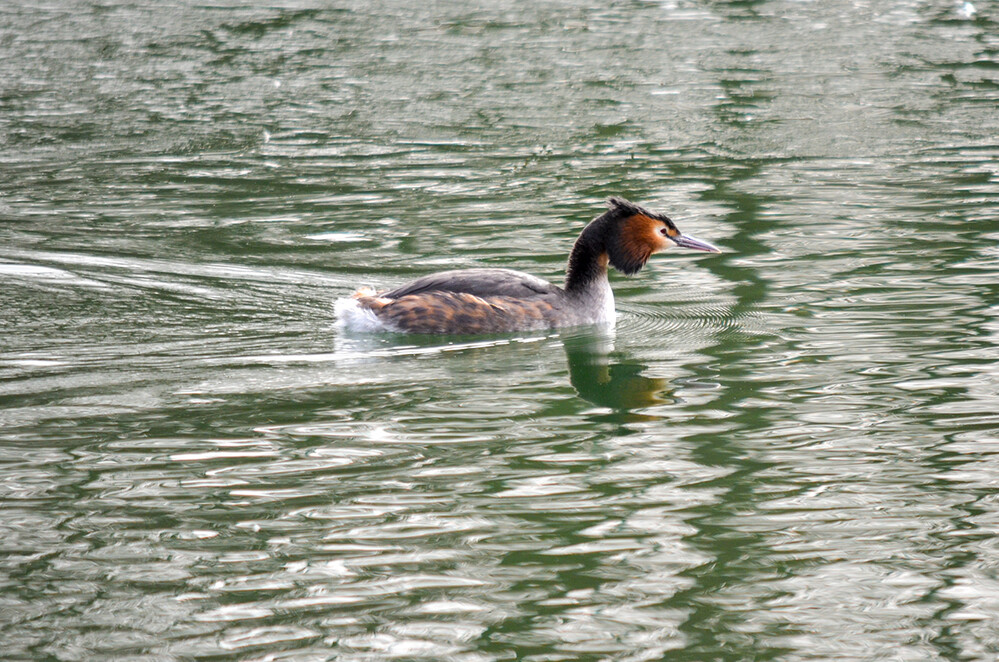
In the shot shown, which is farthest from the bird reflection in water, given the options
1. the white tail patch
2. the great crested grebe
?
the white tail patch

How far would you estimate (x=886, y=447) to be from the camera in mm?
6871

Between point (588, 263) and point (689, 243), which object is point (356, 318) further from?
point (689, 243)

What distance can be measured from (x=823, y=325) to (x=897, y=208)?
11.1 ft

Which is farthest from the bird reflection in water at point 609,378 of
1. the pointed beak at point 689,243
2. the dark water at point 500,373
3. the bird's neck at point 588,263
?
the pointed beak at point 689,243

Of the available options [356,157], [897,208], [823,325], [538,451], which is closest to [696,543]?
[538,451]

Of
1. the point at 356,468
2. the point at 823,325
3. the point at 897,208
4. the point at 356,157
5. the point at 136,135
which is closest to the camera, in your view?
the point at 356,468

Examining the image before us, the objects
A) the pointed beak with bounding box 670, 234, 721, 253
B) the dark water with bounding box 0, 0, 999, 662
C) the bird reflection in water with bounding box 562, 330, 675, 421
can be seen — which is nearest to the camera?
the dark water with bounding box 0, 0, 999, 662

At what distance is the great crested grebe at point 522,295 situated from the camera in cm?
938

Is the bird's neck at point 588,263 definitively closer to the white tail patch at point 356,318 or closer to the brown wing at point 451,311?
the brown wing at point 451,311

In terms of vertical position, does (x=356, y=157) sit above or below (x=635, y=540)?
above

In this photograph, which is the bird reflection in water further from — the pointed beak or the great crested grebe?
the pointed beak

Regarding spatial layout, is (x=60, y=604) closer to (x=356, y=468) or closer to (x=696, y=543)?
(x=356, y=468)

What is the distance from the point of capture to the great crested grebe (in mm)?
9383

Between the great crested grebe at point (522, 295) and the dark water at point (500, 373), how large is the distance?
19 cm
